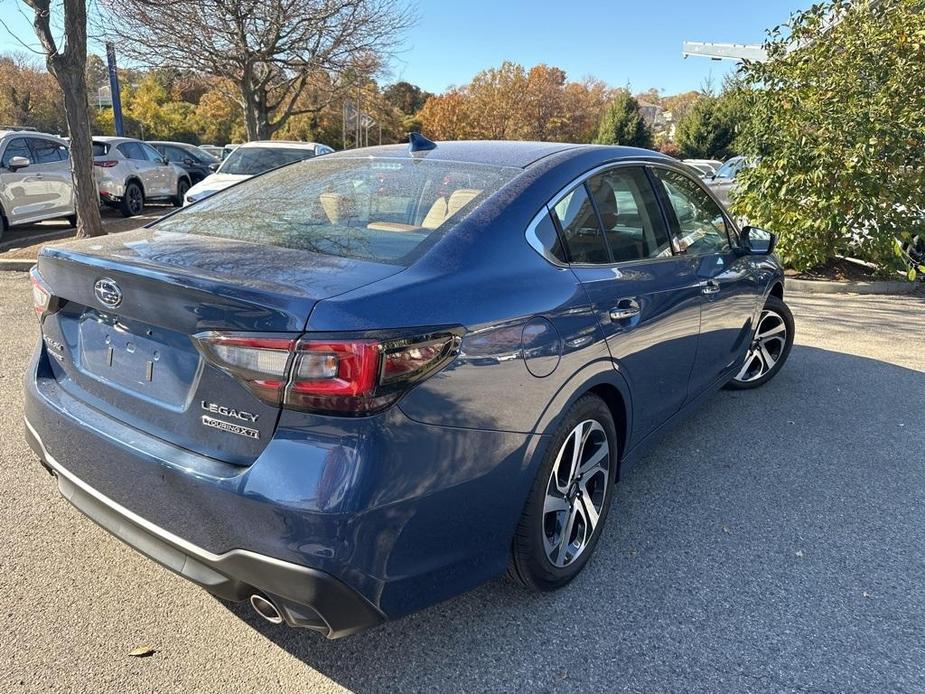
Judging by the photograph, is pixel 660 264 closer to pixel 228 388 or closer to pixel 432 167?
pixel 432 167

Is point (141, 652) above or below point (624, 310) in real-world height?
below

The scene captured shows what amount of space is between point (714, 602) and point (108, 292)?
244cm

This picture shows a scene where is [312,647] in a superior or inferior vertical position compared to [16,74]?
inferior

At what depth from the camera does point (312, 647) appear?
7.45 feet

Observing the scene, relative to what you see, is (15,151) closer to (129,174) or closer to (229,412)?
(129,174)

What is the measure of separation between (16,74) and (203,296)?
47828mm

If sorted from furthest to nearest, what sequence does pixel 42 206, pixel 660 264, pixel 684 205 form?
pixel 42 206
pixel 684 205
pixel 660 264

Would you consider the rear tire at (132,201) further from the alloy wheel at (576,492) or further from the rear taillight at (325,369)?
the rear taillight at (325,369)

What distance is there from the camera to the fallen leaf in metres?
2.19

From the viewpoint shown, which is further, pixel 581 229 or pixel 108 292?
pixel 581 229

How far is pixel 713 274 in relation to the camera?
355cm

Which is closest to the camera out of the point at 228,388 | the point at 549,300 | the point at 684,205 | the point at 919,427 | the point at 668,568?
the point at 228,388

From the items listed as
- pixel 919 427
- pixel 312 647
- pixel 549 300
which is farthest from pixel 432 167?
pixel 919 427

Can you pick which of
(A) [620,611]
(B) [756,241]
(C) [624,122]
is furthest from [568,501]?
(C) [624,122]
